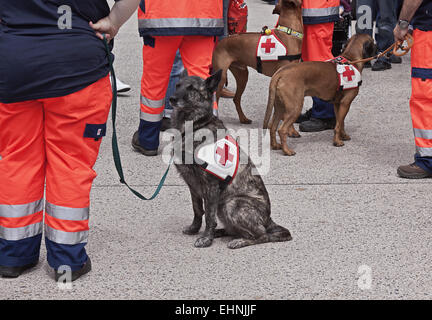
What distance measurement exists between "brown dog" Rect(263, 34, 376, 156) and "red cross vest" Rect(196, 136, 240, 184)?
2.03m

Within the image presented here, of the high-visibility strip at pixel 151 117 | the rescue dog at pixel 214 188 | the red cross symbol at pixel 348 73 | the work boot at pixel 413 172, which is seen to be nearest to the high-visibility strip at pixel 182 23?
the high-visibility strip at pixel 151 117

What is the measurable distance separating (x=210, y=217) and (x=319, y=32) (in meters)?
3.22

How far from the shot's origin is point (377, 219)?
486 cm

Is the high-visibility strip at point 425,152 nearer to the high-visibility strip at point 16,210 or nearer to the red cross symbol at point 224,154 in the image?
the red cross symbol at point 224,154

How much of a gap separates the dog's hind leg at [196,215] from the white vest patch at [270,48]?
265cm

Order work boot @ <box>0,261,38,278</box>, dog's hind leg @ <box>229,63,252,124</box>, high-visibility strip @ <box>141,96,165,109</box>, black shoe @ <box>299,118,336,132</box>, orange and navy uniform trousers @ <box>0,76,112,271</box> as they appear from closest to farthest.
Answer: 1. orange and navy uniform trousers @ <box>0,76,112,271</box>
2. work boot @ <box>0,261,38,278</box>
3. high-visibility strip @ <box>141,96,165,109</box>
4. black shoe @ <box>299,118,336,132</box>
5. dog's hind leg @ <box>229,63,252,124</box>

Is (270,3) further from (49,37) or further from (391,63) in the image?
(49,37)

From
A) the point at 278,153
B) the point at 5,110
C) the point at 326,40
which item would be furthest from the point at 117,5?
the point at 326,40

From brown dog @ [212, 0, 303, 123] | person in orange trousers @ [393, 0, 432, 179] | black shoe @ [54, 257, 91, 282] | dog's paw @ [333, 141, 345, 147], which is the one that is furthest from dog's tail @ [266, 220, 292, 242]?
brown dog @ [212, 0, 303, 123]

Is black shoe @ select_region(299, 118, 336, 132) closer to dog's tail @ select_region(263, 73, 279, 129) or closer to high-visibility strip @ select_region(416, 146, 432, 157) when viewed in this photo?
dog's tail @ select_region(263, 73, 279, 129)

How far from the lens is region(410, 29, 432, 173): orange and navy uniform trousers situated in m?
5.51

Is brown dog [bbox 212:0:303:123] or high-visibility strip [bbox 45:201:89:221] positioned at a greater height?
brown dog [bbox 212:0:303:123]

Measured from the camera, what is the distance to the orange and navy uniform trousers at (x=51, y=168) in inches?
143

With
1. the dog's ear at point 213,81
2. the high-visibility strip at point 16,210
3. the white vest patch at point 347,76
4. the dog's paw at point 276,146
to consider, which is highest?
the dog's ear at point 213,81
